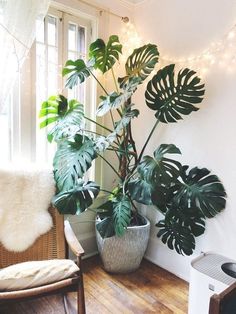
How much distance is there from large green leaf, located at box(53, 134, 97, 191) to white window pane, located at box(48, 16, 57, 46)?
0.79 m

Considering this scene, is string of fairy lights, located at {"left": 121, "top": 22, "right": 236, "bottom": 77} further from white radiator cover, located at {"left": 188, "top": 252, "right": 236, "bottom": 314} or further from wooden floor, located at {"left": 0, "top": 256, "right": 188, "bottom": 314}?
wooden floor, located at {"left": 0, "top": 256, "right": 188, "bottom": 314}

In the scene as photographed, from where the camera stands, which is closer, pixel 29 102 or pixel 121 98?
pixel 121 98

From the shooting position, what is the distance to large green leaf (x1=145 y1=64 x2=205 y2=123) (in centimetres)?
189

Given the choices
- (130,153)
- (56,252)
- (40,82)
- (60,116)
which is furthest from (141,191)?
(40,82)

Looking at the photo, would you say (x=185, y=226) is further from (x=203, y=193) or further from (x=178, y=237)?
(x=203, y=193)

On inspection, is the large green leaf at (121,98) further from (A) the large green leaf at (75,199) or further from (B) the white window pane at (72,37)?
(B) the white window pane at (72,37)

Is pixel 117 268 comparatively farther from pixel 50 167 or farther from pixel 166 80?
pixel 166 80

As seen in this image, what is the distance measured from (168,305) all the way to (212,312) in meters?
1.02

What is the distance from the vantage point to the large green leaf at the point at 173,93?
189 centimetres

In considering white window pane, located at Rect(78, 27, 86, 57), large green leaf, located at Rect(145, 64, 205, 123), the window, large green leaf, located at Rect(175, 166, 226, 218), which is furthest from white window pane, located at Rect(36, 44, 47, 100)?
large green leaf, located at Rect(175, 166, 226, 218)

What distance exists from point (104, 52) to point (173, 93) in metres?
0.61

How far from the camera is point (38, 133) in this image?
6.93ft

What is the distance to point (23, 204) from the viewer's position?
5.78ft

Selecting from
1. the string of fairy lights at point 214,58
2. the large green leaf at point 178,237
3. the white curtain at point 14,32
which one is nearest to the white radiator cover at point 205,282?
the large green leaf at point 178,237
